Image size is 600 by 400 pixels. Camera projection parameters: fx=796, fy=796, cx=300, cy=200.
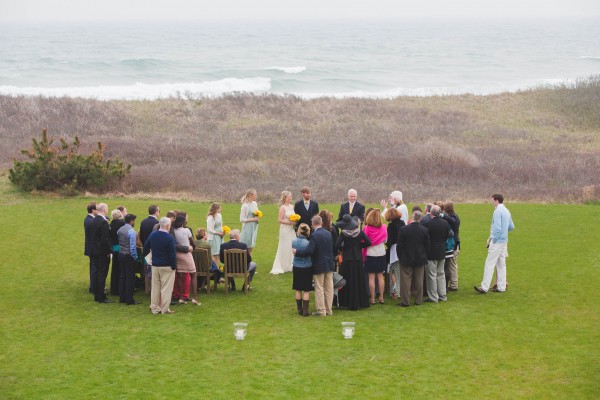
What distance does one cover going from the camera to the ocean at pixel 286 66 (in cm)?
8806

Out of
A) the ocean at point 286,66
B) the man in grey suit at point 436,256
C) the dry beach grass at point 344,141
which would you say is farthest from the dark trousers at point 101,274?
the ocean at point 286,66

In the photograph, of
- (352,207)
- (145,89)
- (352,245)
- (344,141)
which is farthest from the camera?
(145,89)

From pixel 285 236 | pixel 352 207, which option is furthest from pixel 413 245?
pixel 285 236

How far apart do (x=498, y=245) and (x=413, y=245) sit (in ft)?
6.57

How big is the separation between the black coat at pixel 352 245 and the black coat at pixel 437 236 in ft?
3.88

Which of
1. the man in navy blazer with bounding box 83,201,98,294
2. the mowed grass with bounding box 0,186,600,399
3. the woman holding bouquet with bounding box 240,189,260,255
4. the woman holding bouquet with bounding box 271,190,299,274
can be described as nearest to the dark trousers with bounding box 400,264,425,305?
the mowed grass with bounding box 0,186,600,399

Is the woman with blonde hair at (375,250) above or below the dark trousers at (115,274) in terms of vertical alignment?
above

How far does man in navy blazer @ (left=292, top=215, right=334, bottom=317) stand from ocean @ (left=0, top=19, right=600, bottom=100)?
1750 inches

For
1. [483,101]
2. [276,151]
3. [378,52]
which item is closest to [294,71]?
[378,52]

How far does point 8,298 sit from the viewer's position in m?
15.2

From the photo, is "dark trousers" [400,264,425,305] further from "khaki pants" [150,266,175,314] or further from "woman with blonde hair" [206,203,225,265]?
"khaki pants" [150,266,175,314]

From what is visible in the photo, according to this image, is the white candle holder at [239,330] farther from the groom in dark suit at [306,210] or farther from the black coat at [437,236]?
the groom in dark suit at [306,210]

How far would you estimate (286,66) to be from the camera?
119 metres

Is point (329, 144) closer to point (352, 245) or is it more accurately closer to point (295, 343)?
point (352, 245)
